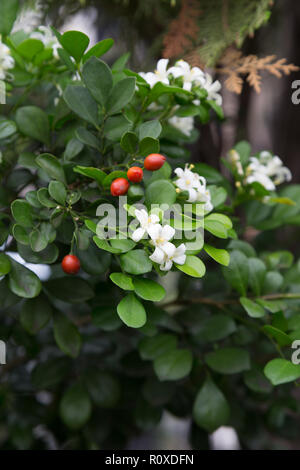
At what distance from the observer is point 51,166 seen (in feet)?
1.90

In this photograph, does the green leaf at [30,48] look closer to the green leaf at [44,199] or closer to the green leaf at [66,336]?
the green leaf at [44,199]

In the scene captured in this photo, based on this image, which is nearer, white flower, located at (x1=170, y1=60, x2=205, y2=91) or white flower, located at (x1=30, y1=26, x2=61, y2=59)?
white flower, located at (x1=170, y1=60, x2=205, y2=91)

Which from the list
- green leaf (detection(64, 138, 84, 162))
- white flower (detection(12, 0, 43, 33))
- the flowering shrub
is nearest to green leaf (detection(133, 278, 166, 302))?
the flowering shrub

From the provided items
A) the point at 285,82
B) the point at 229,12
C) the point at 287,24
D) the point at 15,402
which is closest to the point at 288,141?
the point at 285,82

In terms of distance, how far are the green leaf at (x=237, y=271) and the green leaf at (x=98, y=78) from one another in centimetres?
31

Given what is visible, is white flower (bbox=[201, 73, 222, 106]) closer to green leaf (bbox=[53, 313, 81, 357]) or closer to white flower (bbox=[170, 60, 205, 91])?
white flower (bbox=[170, 60, 205, 91])

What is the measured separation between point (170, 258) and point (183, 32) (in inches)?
20.2

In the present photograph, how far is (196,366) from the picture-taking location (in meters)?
0.77

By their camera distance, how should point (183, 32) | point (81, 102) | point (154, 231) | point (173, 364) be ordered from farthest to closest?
1. point (183, 32)
2. point (173, 364)
3. point (81, 102)
4. point (154, 231)

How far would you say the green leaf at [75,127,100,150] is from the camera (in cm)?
60

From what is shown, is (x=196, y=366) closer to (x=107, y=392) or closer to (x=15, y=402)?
(x=107, y=392)

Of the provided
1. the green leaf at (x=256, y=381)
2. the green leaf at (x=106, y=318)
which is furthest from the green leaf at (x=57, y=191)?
the green leaf at (x=256, y=381)

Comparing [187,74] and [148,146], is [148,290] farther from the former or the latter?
[187,74]

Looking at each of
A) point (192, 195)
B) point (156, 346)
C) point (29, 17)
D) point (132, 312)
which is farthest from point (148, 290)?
point (29, 17)
